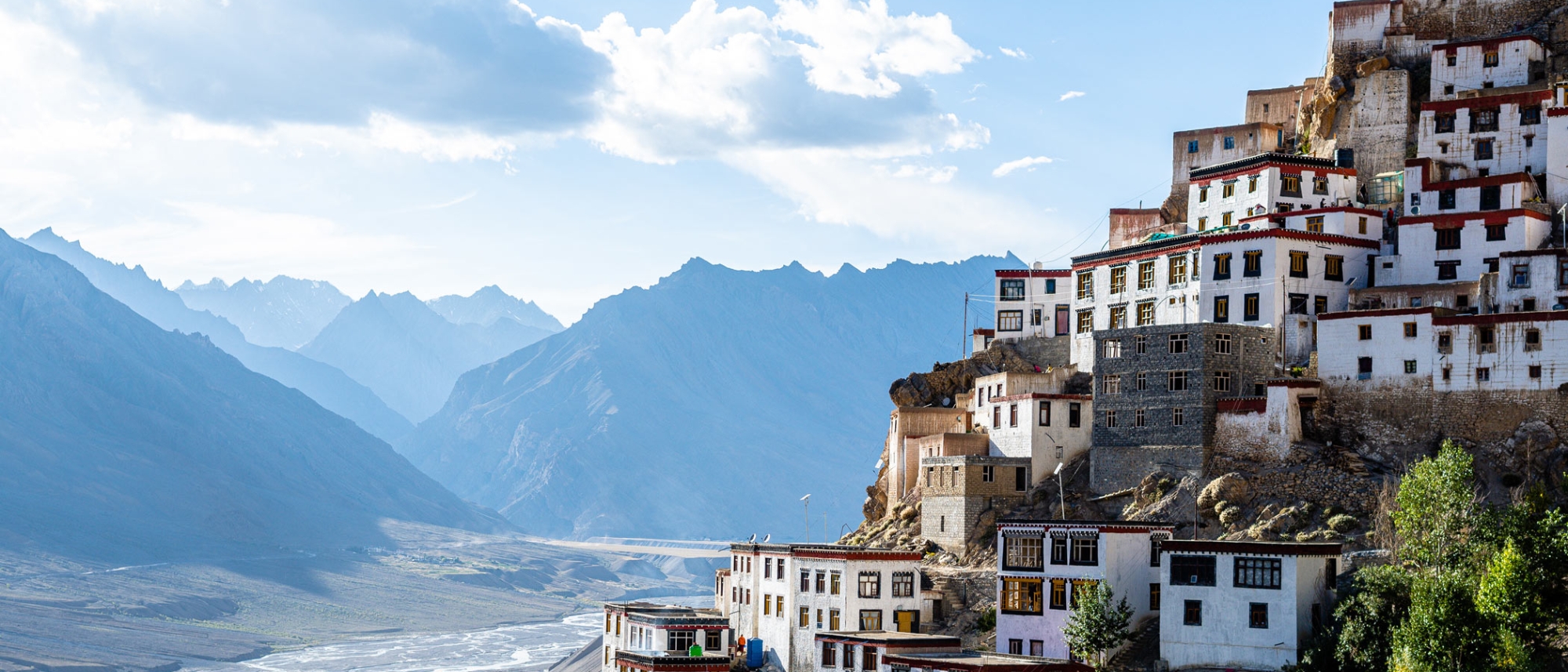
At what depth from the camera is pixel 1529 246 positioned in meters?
84.4

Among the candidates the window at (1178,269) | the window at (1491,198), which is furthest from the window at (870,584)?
the window at (1491,198)

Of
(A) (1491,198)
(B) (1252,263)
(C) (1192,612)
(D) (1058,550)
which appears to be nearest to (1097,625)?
(C) (1192,612)

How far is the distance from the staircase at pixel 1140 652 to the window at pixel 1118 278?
25760 mm

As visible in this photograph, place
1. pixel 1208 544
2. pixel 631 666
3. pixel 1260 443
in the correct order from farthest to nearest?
pixel 631 666 → pixel 1260 443 → pixel 1208 544

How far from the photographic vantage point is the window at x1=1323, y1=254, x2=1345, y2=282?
88.4 metres

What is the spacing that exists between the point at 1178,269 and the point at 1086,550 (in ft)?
73.8

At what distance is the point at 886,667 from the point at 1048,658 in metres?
7.19

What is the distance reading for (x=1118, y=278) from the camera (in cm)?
9600

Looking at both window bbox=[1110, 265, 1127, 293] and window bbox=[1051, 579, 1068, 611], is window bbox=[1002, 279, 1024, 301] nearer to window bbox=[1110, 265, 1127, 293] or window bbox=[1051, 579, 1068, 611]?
window bbox=[1110, 265, 1127, 293]

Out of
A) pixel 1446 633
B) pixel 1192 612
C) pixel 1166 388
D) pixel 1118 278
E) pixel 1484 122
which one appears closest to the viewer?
pixel 1446 633

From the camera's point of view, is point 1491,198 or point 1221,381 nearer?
point 1221,381

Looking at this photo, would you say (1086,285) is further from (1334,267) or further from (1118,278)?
(1334,267)

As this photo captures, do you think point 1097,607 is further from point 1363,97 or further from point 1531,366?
point 1363,97

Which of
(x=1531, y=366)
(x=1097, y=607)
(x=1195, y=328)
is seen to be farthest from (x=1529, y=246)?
(x=1097, y=607)
